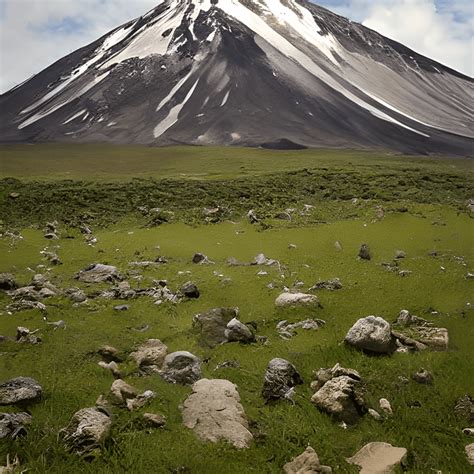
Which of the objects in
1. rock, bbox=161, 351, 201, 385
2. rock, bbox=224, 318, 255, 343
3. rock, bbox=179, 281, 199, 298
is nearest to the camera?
rock, bbox=161, 351, 201, 385

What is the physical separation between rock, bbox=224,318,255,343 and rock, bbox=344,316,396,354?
259 centimetres

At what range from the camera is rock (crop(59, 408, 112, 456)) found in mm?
9383

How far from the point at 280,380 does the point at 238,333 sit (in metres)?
2.59

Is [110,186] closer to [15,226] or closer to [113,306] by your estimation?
[15,226]

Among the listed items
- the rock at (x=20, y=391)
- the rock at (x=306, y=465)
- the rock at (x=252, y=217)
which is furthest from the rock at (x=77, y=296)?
the rock at (x=252, y=217)

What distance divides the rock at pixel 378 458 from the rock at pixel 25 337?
8.38m

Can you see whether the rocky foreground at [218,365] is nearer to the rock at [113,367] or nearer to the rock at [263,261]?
the rock at [113,367]

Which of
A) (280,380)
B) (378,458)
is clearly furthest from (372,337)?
(378,458)

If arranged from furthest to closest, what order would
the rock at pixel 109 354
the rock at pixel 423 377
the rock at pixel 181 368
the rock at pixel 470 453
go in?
the rock at pixel 109 354 < the rock at pixel 423 377 < the rock at pixel 181 368 < the rock at pixel 470 453

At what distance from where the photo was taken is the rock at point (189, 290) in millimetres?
17266

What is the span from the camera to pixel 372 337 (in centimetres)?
1312

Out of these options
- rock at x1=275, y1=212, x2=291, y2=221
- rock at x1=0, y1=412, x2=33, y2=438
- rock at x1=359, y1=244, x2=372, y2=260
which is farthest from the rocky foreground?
rock at x1=275, y1=212, x2=291, y2=221

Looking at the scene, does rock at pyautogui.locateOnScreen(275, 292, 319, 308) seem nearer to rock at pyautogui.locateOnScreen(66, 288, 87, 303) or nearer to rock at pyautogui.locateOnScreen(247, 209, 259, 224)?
rock at pyautogui.locateOnScreen(66, 288, 87, 303)

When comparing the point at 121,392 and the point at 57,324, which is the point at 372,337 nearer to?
the point at 121,392
